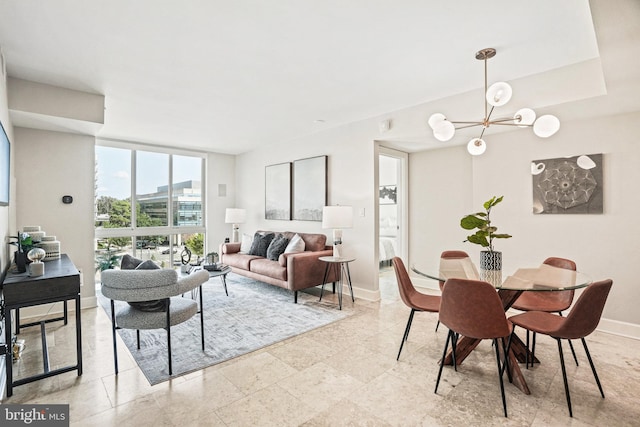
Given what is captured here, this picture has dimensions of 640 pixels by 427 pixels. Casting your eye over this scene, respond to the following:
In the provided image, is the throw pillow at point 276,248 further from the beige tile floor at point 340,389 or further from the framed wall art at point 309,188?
the beige tile floor at point 340,389

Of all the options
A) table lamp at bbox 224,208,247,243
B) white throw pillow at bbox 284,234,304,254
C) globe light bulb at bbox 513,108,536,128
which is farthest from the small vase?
globe light bulb at bbox 513,108,536,128

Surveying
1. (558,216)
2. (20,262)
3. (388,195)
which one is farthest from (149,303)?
(388,195)

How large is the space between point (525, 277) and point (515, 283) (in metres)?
0.28

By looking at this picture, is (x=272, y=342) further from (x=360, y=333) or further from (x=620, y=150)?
(x=620, y=150)

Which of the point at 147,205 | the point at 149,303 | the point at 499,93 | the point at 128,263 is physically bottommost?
the point at 149,303

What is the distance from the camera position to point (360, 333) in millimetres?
3314

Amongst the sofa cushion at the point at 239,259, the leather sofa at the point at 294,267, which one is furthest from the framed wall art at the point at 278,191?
the sofa cushion at the point at 239,259

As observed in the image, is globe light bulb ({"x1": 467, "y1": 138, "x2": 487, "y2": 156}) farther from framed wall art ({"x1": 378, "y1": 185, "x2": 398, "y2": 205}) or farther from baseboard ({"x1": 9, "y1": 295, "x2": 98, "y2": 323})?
baseboard ({"x1": 9, "y1": 295, "x2": 98, "y2": 323})

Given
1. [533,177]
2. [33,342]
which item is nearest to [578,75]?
[533,177]

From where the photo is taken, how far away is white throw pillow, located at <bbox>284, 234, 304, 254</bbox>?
4.95 m

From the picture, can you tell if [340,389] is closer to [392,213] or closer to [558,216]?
[558,216]

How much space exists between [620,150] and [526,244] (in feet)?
4.27

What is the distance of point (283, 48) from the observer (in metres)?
2.64

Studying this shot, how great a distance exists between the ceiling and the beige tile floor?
259cm
